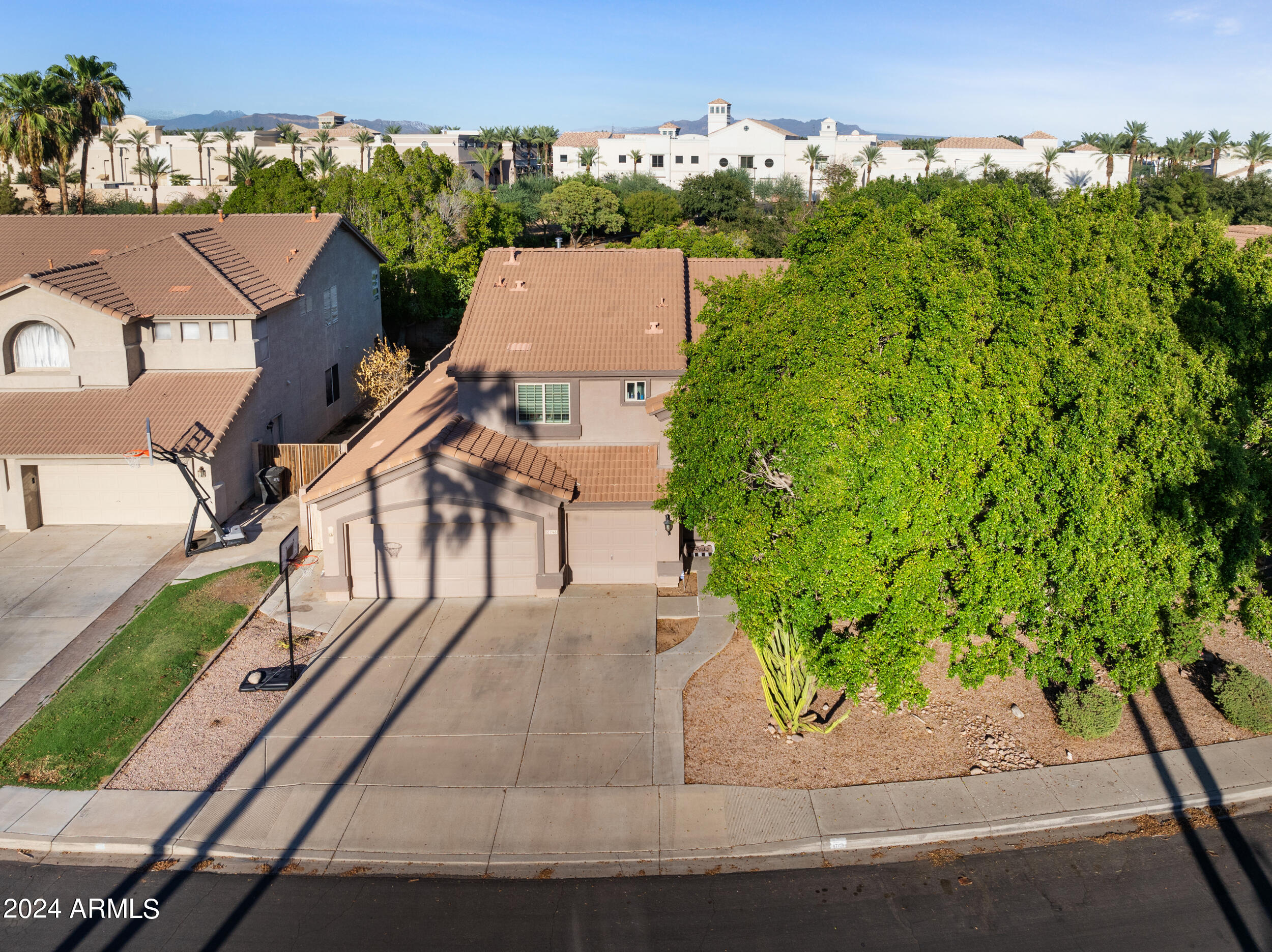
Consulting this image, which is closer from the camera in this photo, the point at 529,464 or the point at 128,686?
the point at 128,686

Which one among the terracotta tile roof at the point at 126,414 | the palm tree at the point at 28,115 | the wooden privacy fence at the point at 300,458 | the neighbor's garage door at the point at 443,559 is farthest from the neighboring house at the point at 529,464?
the palm tree at the point at 28,115

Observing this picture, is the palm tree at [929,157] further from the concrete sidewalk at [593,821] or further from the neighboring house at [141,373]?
the concrete sidewalk at [593,821]

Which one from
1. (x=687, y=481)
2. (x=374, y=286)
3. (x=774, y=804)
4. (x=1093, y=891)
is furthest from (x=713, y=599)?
(x=374, y=286)

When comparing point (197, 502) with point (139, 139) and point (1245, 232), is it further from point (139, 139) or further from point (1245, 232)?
point (139, 139)

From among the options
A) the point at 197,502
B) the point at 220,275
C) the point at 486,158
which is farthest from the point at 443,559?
the point at 486,158

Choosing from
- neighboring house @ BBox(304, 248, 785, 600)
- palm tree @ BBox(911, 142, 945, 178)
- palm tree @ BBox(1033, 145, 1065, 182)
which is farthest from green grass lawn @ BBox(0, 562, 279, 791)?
palm tree @ BBox(1033, 145, 1065, 182)
